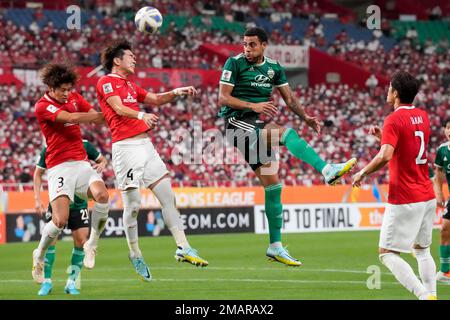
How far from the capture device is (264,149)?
12250 mm

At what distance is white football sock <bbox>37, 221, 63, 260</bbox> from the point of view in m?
13.0

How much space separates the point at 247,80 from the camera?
40.4 ft

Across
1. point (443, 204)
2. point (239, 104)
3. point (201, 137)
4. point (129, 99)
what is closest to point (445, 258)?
point (443, 204)

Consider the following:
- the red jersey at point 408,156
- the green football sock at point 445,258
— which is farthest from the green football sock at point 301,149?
the green football sock at point 445,258

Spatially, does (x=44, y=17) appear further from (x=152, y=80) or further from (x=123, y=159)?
(x=123, y=159)

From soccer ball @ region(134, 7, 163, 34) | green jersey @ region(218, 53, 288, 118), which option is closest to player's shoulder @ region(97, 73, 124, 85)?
soccer ball @ region(134, 7, 163, 34)

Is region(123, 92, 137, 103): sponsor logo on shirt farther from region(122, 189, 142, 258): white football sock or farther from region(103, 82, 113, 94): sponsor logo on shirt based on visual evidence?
region(122, 189, 142, 258): white football sock

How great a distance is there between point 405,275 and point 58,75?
225 inches

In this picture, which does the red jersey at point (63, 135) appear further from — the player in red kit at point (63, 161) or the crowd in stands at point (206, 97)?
the crowd in stands at point (206, 97)

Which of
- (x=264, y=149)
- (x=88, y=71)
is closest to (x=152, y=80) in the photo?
(x=88, y=71)

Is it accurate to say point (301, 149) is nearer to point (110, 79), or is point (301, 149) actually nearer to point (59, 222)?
point (110, 79)

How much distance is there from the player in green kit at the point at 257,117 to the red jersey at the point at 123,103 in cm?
120

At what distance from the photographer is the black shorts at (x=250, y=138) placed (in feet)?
40.1

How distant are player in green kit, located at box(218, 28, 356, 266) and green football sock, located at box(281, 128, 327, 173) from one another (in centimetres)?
1
